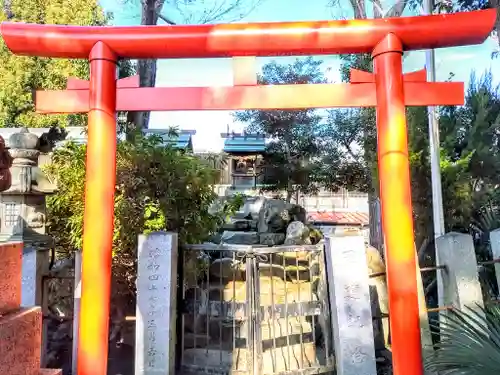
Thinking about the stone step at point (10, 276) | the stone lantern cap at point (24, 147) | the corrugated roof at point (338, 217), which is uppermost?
the corrugated roof at point (338, 217)

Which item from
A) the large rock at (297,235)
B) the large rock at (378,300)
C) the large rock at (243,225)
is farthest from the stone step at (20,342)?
the large rock at (243,225)

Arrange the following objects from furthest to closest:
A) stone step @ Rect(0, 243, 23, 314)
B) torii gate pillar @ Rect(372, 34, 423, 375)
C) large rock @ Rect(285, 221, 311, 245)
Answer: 1. large rock @ Rect(285, 221, 311, 245)
2. torii gate pillar @ Rect(372, 34, 423, 375)
3. stone step @ Rect(0, 243, 23, 314)

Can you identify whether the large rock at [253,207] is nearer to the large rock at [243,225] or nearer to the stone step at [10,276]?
the large rock at [243,225]

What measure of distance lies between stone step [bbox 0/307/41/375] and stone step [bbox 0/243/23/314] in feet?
0.17

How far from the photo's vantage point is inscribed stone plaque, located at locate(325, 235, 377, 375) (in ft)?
12.2

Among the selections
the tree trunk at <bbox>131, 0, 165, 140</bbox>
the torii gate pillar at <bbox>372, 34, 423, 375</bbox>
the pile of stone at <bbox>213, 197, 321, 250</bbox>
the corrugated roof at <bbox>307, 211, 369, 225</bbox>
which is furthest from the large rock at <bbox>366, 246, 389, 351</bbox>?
the corrugated roof at <bbox>307, 211, 369, 225</bbox>

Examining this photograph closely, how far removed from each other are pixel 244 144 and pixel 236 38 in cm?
1590

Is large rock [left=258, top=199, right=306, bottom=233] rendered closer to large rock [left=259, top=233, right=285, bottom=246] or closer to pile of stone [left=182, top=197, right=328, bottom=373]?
large rock [left=259, top=233, right=285, bottom=246]

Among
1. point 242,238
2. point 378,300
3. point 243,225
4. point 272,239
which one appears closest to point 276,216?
point 272,239

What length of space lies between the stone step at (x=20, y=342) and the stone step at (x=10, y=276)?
0.17ft

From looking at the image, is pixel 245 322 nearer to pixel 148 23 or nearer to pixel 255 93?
pixel 255 93

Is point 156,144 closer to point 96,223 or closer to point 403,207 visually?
point 96,223

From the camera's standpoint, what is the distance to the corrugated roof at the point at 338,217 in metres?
16.5

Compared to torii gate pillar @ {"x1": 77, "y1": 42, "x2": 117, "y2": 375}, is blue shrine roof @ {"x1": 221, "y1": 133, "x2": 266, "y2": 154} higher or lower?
higher
